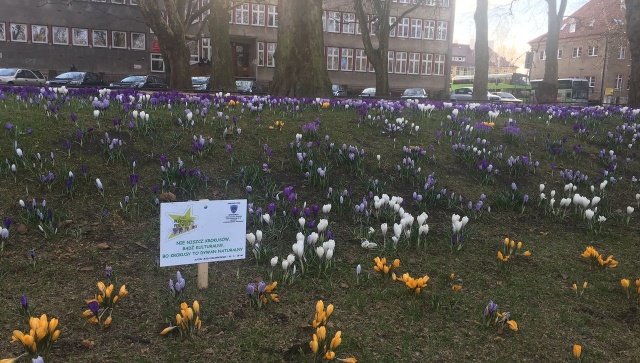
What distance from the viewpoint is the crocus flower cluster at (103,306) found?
2.91m

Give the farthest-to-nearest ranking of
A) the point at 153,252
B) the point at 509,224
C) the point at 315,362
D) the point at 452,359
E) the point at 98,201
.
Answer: the point at 509,224 → the point at 98,201 → the point at 153,252 → the point at 452,359 → the point at 315,362

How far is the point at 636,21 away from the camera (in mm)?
13773

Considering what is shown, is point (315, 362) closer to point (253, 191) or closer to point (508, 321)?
point (508, 321)

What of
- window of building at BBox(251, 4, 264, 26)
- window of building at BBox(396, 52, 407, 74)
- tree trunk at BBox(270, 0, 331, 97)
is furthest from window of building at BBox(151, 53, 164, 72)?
tree trunk at BBox(270, 0, 331, 97)

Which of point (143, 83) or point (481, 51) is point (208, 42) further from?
point (481, 51)

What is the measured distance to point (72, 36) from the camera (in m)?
41.1

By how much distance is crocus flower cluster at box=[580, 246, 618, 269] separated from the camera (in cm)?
398

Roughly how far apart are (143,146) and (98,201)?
48.7 inches

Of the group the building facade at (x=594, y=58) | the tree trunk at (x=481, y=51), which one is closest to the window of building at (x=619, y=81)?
the building facade at (x=594, y=58)

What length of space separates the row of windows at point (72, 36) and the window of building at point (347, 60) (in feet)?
58.5

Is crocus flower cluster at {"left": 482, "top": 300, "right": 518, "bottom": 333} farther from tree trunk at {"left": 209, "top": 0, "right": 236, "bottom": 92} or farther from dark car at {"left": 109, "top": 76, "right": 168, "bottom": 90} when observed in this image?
dark car at {"left": 109, "top": 76, "right": 168, "bottom": 90}

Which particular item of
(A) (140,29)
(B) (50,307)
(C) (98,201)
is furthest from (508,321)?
(A) (140,29)

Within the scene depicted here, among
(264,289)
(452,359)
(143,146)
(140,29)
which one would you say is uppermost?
(140,29)

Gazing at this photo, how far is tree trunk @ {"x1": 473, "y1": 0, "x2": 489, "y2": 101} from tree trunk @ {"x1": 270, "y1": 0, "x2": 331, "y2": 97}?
12159 millimetres
